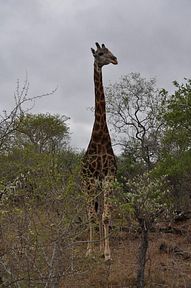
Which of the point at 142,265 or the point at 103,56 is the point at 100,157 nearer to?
the point at 103,56

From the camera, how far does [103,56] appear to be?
8406 mm

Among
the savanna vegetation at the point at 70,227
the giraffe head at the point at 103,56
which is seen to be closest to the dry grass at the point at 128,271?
the savanna vegetation at the point at 70,227

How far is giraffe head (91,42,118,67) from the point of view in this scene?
27.3 ft

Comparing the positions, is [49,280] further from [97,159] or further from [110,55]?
[110,55]

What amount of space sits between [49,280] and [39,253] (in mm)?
553

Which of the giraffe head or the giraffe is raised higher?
the giraffe head

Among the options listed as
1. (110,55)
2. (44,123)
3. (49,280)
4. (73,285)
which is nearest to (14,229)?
(49,280)

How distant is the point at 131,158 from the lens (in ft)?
66.7

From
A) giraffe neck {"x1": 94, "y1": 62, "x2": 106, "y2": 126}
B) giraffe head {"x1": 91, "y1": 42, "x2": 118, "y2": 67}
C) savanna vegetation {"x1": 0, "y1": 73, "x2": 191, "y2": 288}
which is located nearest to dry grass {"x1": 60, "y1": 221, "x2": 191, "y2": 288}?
savanna vegetation {"x1": 0, "y1": 73, "x2": 191, "y2": 288}

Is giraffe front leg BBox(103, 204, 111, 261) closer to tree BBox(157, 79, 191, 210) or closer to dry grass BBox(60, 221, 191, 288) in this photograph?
dry grass BBox(60, 221, 191, 288)

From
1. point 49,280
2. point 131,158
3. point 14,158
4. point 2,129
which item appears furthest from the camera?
point 131,158

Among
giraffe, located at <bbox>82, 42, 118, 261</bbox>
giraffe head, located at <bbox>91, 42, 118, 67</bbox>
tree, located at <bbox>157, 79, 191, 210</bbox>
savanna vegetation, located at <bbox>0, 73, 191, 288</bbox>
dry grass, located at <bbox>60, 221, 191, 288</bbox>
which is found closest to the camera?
savanna vegetation, located at <bbox>0, 73, 191, 288</bbox>

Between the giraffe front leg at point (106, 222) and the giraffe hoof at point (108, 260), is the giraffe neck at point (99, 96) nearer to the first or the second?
the giraffe front leg at point (106, 222)

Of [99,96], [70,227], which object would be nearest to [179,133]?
[99,96]
